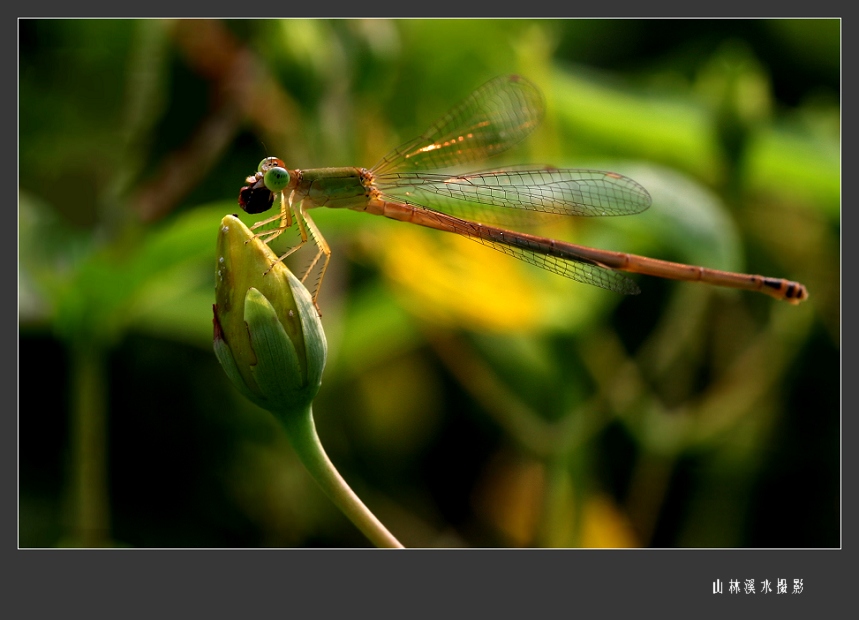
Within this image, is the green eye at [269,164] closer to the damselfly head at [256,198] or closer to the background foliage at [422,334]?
the damselfly head at [256,198]

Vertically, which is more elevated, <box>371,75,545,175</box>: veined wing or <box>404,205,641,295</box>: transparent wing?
<box>371,75,545,175</box>: veined wing

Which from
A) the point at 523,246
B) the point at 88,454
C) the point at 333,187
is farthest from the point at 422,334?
the point at 88,454

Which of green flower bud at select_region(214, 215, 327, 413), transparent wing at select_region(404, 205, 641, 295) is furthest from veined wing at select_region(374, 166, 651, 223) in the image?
green flower bud at select_region(214, 215, 327, 413)

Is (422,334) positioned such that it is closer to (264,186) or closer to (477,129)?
(477,129)

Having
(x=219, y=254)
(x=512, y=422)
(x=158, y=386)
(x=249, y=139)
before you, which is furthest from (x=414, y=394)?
(x=219, y=254)

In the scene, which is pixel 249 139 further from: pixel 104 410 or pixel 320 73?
pixel 104 410

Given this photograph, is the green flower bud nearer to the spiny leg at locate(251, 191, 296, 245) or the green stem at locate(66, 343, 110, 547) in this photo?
the spiny leg at locate(251, 191, 296, 245)
